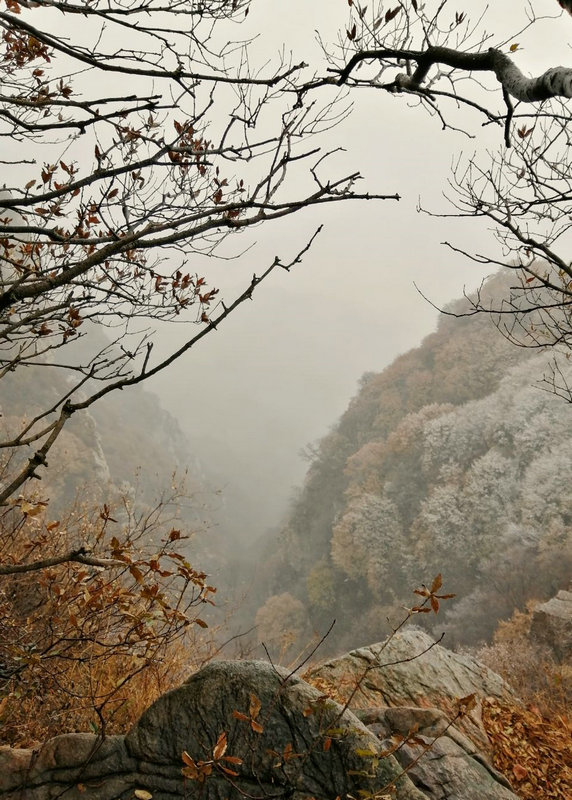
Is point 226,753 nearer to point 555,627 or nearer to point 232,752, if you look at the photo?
point 232,752

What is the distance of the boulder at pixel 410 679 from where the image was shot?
4555 mm

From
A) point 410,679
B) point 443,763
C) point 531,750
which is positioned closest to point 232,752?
point 443,763

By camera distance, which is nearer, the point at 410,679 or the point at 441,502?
the point at 410,679

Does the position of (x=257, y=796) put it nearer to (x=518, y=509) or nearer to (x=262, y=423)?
(x=518, y=509)

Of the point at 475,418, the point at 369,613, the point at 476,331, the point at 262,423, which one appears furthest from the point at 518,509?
the point at 262,423

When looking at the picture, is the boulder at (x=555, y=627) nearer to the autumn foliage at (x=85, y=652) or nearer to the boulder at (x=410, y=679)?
A: the boulder at (x=410, y=679)

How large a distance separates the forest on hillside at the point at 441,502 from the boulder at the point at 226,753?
16.4 metres

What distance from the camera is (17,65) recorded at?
331 centimetres

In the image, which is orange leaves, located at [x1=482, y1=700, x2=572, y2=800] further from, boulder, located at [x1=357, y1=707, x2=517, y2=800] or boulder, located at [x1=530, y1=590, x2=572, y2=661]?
boulder, located at [x1=530, y1=590, x2=572, y2=661]

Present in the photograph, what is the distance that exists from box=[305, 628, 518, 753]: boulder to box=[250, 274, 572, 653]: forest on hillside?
12.3 metres

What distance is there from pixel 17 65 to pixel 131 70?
2441 millimetres

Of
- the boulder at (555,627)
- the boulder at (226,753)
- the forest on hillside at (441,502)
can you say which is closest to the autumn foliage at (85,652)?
the boulder at (226,753)

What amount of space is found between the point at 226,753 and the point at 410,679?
342cm

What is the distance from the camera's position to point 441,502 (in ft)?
78.5
